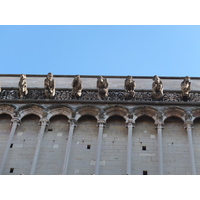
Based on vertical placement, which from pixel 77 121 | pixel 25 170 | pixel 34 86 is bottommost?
pixel 25 170

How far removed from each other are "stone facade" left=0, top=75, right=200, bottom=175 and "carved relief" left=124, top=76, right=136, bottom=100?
0.09m

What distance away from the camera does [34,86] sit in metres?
14.8

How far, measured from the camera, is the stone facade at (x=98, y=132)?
11.7 meters

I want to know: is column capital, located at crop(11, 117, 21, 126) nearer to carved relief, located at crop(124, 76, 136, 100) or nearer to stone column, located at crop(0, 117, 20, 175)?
stone column, located at crop(0, 117, 20, 175)

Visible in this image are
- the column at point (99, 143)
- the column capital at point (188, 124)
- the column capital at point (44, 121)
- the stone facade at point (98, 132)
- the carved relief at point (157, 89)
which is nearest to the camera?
the column at point (99, 143)

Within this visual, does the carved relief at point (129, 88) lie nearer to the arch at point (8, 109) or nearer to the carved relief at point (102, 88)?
the carved relief at point (102, 88)

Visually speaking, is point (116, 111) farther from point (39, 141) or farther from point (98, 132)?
point (39, 141)

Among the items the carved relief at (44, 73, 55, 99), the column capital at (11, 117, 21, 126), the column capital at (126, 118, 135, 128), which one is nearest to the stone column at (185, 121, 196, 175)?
the column capital at (126, 118, 135, 128)

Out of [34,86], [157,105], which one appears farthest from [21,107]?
[157,105]

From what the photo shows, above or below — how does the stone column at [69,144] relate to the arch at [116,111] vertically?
below

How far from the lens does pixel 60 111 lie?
13.1 metres

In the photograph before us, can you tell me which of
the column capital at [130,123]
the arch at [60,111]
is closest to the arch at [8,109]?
the arch at [60,111]

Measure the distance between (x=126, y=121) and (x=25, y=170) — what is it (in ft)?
11.0

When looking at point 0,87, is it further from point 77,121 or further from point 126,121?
point 126,121
